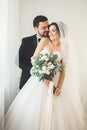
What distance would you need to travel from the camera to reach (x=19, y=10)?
85.1 inches

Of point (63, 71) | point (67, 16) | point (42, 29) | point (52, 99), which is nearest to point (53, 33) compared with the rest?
point (42, 29)

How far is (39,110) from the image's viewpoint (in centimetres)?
209

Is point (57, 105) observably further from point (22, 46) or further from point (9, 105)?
point (22, 46)

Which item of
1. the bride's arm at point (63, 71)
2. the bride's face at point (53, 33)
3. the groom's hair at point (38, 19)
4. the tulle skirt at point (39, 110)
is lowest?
the tulle skirt at point (39, 110)

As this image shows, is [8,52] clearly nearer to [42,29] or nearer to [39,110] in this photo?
[42,29]

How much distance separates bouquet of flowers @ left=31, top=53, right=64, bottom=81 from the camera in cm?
208

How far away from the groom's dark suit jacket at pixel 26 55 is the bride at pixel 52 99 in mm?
47

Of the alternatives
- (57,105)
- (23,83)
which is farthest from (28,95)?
(57,105)

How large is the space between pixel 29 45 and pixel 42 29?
19 centimetres

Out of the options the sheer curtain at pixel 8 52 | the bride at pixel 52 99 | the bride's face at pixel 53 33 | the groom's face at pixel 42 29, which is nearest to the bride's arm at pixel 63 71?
the bride at pixel 52 99

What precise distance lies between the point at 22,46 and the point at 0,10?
1.22 feet

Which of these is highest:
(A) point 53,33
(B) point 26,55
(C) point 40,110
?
(A) point 53,33

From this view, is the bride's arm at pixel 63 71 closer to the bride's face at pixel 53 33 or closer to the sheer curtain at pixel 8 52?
the bride's face at pixel 53 33

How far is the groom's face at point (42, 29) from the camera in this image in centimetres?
216
